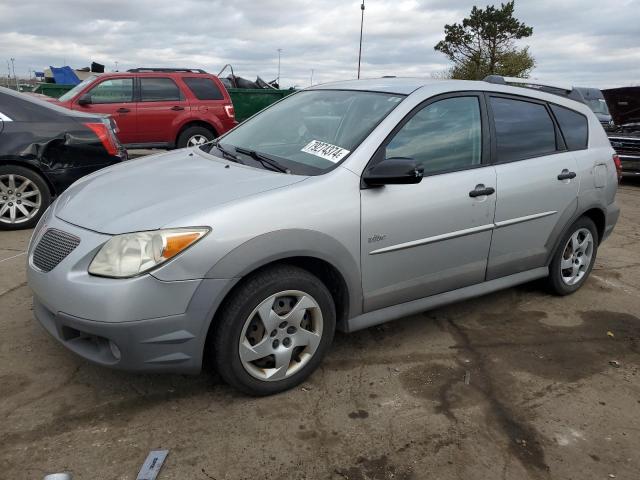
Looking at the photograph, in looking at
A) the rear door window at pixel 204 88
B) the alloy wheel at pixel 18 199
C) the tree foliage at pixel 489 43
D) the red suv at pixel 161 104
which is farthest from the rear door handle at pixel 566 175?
the tree foliage at pixel 489 43

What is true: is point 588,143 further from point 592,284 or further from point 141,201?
point 141,201

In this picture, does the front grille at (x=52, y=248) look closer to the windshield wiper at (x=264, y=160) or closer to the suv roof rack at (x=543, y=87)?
the windshield wiper at (x=264, y=160)

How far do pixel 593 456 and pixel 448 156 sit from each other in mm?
1793

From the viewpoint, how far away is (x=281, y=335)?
9.11ft

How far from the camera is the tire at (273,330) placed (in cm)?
258

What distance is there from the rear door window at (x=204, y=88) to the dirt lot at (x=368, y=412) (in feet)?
24.7

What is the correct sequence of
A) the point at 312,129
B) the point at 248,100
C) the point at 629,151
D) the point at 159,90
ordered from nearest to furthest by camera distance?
the point at 312,129 → the point at 159,90 → the point at 629,151 → the point at 248,100

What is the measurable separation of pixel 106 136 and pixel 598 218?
4946 millimetres

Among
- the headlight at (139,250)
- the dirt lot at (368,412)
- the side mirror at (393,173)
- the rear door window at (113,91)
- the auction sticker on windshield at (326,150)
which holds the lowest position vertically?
the dirt lot at (368,412)

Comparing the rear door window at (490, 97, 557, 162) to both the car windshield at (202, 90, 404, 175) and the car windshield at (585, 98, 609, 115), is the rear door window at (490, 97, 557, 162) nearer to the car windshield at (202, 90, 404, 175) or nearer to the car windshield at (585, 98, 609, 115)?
the car windshield at (202, 90, 404, 175)

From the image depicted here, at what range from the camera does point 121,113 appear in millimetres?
10047

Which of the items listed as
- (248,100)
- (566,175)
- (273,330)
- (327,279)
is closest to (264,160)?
(327,279)

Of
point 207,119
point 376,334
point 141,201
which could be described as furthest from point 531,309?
point 207,119

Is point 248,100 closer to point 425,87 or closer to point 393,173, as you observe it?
point 425,87
